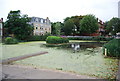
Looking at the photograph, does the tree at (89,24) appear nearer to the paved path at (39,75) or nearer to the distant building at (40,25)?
the distant building at (40,25)

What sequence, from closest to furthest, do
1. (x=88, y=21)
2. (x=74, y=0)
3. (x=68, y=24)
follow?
(x=74, y=0), (x=88, y=21), (x=68, y=24)

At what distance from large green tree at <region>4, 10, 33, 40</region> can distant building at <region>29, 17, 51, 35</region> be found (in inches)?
463

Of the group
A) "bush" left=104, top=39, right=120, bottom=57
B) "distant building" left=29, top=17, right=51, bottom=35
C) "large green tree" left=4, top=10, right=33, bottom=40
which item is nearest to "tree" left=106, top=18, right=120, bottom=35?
"distant building" left=29, top=17, right=51, bottom=35

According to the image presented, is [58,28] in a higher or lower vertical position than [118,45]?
higher

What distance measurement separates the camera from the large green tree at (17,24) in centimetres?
2698

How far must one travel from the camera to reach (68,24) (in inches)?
1667

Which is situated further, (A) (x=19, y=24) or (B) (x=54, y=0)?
(A) (x=19, y=24)

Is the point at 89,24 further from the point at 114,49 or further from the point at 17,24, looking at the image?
the point at 114,49

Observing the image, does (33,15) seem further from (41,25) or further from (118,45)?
(118,45)

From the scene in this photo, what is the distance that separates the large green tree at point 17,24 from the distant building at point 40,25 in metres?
11.8

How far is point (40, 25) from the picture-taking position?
42.9 m

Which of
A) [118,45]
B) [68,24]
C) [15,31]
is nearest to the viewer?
[118,45]

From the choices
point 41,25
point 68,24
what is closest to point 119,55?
point 68,24

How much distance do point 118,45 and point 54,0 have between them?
313 inches
